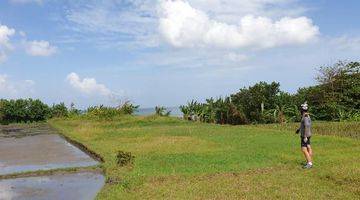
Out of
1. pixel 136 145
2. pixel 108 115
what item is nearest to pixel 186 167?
pixel 136 145

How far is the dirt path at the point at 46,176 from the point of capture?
39.0ft

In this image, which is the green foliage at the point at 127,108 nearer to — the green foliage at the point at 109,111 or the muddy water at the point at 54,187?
the green foliage at the point at 109,111

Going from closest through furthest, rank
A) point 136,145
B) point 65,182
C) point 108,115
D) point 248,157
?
point 65,182, point 248,157, point 136,145, point 108,115

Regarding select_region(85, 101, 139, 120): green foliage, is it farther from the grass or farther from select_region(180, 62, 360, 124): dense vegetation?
the grass

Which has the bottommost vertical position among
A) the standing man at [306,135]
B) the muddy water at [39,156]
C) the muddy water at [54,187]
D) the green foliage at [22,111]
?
the muddy water at [54,187]

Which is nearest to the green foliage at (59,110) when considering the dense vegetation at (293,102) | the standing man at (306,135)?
the dense vegetation at (293,102)

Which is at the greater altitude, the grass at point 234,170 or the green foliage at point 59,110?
the green foliage at point 59,110

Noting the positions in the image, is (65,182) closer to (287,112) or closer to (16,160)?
(16,160)

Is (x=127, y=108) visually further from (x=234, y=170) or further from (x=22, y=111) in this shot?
(x=234, y=170)

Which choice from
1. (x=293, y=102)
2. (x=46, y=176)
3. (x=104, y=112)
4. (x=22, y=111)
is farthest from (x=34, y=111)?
(x=46, y=176)

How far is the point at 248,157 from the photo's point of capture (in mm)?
15008

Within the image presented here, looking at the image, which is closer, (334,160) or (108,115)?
(334,160)

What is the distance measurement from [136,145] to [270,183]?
1060cm

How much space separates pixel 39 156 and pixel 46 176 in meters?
5.80
